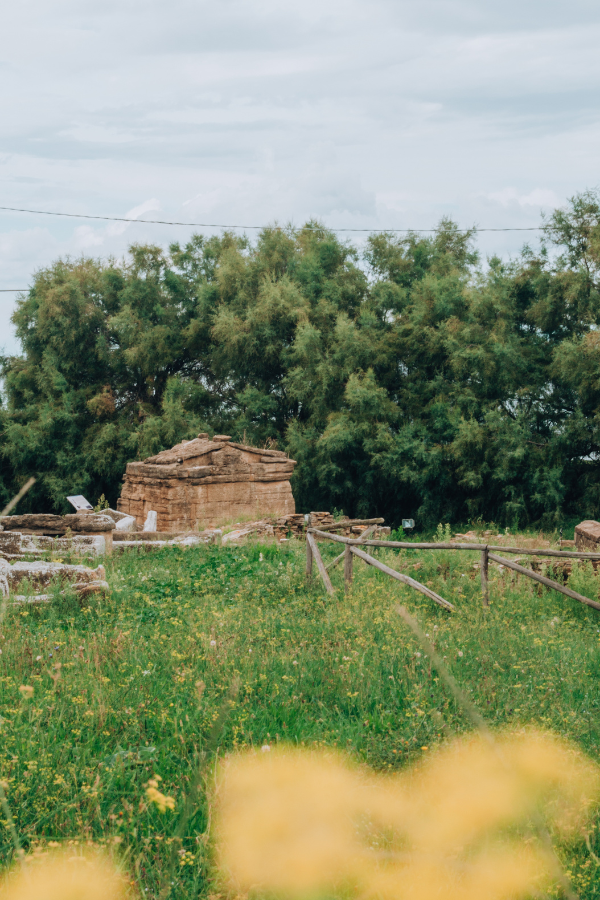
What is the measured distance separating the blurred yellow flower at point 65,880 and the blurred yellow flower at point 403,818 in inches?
19.7

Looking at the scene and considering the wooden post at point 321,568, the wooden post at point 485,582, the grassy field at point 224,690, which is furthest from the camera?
the wooden post at point 321,568

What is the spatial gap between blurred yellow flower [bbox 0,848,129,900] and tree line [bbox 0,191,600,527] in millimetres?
19057

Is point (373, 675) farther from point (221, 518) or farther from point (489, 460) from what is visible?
point (489, 460)

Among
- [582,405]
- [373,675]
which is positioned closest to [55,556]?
[373,675]

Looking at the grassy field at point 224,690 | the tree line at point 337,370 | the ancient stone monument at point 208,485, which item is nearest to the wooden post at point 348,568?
the grassy field at point 224,690

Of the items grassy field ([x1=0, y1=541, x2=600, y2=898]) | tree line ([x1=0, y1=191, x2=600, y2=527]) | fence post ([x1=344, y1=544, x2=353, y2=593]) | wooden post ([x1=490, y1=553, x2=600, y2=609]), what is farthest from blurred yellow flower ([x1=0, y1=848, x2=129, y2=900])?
tree line ([x1=0, y1=191, x2=600, y2=527])

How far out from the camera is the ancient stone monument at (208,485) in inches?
773

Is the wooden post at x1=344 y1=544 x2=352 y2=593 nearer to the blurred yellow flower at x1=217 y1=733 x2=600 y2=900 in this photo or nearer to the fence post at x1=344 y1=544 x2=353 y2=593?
the fence post at x1=344 y1=544 x2=353 y2=593

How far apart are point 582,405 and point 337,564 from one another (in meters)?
17.4

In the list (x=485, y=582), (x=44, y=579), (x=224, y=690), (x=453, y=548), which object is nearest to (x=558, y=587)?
(x=485, y=582)

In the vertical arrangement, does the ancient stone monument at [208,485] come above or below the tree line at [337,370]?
below

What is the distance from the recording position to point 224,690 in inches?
189

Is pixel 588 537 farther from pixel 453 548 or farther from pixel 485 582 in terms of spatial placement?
pixel 453 548

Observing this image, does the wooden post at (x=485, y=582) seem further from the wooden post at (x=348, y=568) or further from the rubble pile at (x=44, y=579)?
the rubble pile at (x=44, y=579)
